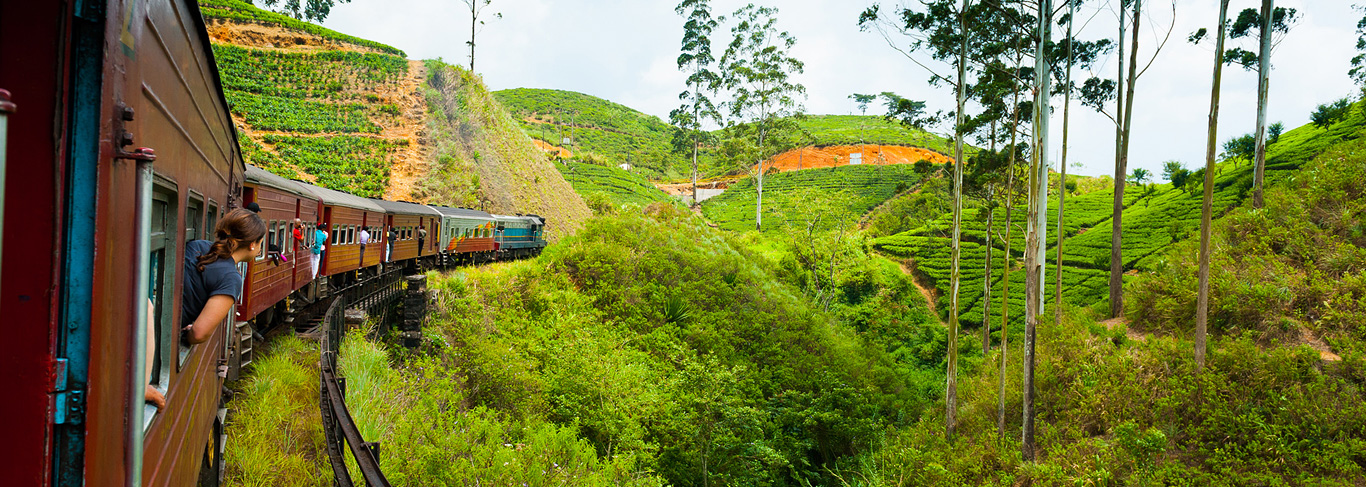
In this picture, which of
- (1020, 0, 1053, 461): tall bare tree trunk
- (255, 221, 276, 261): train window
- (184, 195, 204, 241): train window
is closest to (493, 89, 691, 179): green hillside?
(1020, 0, 1053, 461): tall bare tree trunk

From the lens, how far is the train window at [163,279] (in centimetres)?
267

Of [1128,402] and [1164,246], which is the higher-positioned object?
[1164,246]

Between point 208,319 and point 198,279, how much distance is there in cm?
60

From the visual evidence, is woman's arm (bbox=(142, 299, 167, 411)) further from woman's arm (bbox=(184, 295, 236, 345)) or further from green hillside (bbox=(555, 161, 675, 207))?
green hillside (bbox=(555, 161, 675, 207))

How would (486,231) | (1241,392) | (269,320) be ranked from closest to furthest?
(269,320), (1241,392), (486,231)

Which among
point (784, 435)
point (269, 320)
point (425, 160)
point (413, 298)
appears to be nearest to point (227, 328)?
point (269, 320)

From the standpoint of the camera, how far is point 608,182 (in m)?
62.9

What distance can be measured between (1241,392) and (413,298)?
1656 cm

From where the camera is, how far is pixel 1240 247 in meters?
17.4

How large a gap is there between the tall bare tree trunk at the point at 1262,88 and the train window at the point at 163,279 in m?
24.9

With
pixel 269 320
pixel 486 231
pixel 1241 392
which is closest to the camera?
pixel 269 320

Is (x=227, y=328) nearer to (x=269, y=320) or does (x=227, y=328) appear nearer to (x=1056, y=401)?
(x=269, y=320)

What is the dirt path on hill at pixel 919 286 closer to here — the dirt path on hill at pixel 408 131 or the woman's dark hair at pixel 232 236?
the dirt path on hill at pixel 408 131

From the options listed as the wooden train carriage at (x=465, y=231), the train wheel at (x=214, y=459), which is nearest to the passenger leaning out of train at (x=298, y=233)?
the train wheel at (x=214, y=459)
